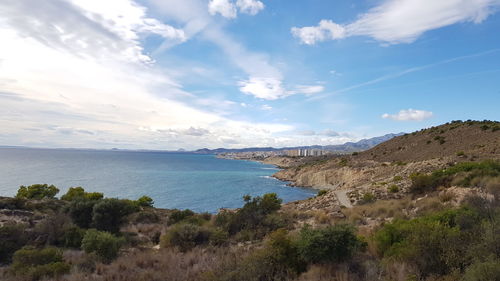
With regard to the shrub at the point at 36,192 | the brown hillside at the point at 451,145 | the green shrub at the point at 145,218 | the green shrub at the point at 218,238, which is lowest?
the shrub at the point at 36,192

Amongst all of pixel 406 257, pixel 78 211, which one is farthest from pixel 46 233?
pixel 406 257

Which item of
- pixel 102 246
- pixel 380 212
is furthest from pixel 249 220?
pixel 380 212

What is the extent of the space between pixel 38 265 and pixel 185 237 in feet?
15.1

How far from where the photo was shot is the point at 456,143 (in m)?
39.9

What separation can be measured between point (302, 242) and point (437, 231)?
10.4 feet

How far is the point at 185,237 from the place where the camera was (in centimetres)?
1041

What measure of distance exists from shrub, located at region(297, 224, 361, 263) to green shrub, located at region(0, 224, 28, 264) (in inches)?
408

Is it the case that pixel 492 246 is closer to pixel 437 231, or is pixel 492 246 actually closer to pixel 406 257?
pixel 437 231

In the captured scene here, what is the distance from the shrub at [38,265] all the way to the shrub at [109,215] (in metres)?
6.07

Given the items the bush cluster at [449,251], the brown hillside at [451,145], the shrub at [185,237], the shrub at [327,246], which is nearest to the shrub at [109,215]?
the shrub at [185,237]

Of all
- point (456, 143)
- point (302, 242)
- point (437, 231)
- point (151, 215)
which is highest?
point (456, 143)

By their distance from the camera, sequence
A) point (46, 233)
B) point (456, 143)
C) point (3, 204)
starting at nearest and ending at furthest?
point (46, 233) → point (3, 204) → point (456, 143)

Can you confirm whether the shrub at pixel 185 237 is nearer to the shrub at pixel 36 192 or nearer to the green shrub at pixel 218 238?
the green shrub at pixel 218 238

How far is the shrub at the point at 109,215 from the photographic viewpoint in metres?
14.0
